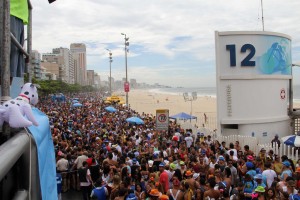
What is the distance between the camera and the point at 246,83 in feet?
57.3

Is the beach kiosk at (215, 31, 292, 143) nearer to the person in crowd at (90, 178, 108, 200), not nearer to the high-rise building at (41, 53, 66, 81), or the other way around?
the person in crowd at (90, 178, 108, 200)

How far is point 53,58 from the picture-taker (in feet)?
627

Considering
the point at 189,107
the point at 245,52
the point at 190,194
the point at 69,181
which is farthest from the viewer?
the point at 189,107

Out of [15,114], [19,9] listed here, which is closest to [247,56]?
[19,9]

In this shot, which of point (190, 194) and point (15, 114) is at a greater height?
point (15, 114)

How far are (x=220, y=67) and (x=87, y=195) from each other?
10.4 metres

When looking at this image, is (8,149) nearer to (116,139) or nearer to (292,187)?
(292,187)

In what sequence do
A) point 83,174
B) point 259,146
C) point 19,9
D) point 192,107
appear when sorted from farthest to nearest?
point 192,107, point 259,146, point 83,174, point 19,9

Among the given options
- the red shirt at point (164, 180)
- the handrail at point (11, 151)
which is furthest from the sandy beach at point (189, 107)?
the handrail at point (11, 151)

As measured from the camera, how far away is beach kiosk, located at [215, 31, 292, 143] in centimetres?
1725

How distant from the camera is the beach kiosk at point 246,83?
17.2 meters

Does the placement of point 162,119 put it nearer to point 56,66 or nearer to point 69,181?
point 69,181

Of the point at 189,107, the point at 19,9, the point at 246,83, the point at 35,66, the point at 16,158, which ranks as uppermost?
the point at 35,66

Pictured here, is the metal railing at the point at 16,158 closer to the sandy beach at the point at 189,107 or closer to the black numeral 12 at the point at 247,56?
the black numeral 12 at the point at 247,56
